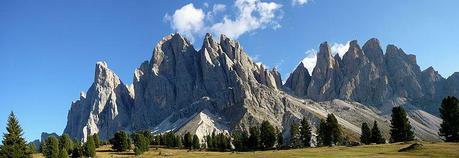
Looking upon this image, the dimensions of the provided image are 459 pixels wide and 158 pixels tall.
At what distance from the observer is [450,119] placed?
11925 cm

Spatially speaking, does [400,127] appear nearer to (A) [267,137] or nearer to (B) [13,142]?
(A) [267,137]

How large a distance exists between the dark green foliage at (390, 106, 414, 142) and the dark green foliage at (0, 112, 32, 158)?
107 meters

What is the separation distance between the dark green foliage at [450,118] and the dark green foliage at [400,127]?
54.2 ft

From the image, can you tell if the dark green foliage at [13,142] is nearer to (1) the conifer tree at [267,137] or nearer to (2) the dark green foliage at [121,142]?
(2) the dark green foliage at [121,142]

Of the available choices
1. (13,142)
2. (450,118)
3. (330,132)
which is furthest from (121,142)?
(13,142)

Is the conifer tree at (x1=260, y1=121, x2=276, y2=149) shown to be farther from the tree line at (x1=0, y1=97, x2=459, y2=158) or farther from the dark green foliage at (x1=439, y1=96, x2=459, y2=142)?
the dark green foliage at (x1=439, y1=96, x2=459, y2=142)

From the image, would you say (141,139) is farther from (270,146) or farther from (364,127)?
(364,127)

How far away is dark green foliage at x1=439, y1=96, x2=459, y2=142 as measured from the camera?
118119 millimetres

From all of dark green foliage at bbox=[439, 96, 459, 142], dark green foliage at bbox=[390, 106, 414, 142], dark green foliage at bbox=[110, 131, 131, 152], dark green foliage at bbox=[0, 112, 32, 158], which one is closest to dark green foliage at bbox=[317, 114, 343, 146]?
dark green foliage at bbox=[390, 106, 414, 142]

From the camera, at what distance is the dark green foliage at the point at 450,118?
4650 inches

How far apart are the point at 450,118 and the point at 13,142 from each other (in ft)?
331

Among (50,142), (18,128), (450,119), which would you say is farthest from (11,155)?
(450,119)

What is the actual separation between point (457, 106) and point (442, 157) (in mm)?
59254

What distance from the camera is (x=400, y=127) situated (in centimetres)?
13788
